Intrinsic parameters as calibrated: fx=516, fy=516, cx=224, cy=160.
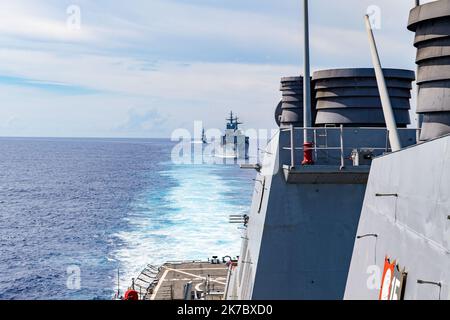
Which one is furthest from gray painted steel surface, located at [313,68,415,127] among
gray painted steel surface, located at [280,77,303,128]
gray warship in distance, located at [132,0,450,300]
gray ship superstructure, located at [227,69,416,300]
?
gray painted steel surface, located at [280,77,303,128]

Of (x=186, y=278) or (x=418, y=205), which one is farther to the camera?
(x=186, y=278)

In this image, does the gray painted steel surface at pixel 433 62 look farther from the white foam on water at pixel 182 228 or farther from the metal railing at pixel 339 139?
the white foam on water at pixel 182 228

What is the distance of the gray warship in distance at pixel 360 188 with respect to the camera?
247 inches

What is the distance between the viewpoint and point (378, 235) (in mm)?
8547

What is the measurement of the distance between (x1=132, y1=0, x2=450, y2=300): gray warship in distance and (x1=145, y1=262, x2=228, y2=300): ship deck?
1588cm

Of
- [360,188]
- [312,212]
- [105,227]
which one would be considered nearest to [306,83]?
[360,188]

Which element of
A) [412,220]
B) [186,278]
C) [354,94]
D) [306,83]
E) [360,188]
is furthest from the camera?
[186,278]

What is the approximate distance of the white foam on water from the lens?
61.9 m

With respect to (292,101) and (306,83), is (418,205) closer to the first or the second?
(306,83)

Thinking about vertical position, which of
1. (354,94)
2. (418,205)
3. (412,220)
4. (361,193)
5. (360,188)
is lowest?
(361,193)

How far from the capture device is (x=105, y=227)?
82750 mm

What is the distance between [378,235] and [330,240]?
7816 mm

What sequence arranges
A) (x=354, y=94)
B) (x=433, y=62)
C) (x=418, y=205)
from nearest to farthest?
(x=418, y=205), (x=433, y=62), (x=354, y=94)

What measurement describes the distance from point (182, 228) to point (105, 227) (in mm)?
14656
